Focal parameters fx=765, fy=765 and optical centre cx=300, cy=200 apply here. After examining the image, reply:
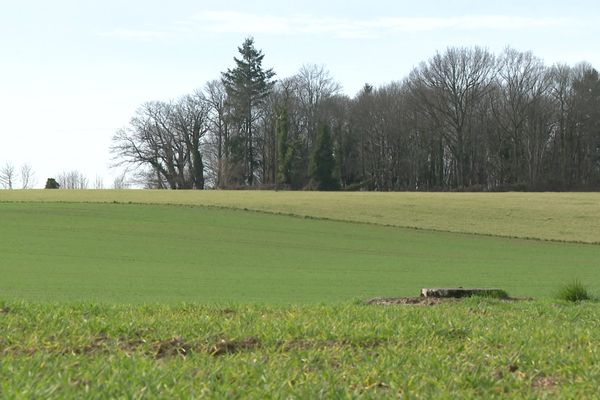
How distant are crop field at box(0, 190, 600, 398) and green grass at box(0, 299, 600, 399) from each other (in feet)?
0.08

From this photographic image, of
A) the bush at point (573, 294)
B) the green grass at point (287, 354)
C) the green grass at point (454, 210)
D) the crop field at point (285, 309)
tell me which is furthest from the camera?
the green grass at point (454, 210)

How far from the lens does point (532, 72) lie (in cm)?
9844

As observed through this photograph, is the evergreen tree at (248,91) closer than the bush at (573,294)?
No

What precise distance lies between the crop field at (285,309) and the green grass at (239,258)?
0.10m

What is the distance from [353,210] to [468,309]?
38.4 metres

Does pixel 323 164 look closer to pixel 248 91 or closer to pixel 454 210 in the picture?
pixel 248 91

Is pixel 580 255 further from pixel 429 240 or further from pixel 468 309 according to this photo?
pixel 468 309

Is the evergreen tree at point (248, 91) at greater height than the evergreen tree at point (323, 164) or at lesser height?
greater

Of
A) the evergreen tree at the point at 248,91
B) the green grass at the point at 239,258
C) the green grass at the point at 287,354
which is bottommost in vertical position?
the green grass at the point at 239,258

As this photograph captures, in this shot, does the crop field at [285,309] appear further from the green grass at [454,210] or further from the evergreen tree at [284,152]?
the evergreen tree at [284,152]

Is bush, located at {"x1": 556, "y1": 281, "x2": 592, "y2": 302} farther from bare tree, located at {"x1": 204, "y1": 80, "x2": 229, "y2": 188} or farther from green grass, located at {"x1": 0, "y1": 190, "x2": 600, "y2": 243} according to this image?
bare tree, located at {"x1": 204, "y1": 80, "x2": 229, "y2": 188}

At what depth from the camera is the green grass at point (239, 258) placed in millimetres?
17719

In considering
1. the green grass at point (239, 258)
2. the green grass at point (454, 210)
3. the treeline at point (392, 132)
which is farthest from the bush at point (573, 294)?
the treeline at point (392, 132)

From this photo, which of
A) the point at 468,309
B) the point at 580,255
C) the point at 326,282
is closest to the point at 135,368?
the point at 468,309
